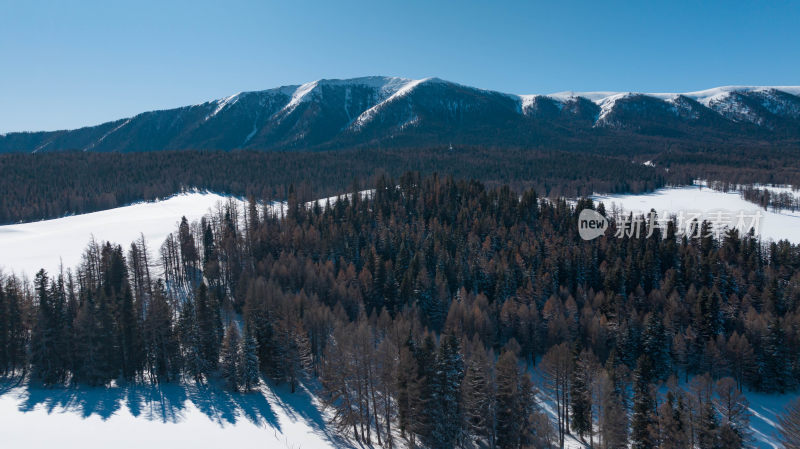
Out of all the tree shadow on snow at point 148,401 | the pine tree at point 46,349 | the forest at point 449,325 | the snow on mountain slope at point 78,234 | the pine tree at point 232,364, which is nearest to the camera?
the tree shadow on snow at point 148,401

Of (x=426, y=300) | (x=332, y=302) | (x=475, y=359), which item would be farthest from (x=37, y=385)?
(x=426, y=300)

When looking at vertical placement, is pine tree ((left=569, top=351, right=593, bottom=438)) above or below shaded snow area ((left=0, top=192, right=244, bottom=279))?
below

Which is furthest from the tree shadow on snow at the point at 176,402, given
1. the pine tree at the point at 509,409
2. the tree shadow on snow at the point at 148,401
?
the pine tree at the point at 509,409

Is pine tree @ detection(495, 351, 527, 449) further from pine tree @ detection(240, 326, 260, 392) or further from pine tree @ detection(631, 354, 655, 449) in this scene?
pine tree @ detection(240, 326, 260, 392)

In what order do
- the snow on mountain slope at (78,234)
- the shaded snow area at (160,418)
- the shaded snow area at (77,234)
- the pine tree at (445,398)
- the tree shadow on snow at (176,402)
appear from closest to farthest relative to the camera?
Result: the shaded snow area at (160,418)
the pine tree at (445,398)
the tree shadow on snow at (176,402)
the snow on mountain slope at (78,234)
the shaded snow area at (77,234)

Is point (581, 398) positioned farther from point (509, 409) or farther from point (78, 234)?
point (78, 234)

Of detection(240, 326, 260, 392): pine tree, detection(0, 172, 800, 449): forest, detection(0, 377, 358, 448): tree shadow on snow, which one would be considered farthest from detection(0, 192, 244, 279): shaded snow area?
detection(240, 326, 260, 392): pine tree

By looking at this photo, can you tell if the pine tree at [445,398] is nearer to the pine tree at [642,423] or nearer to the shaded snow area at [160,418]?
the shaded snow area at [160,418]
